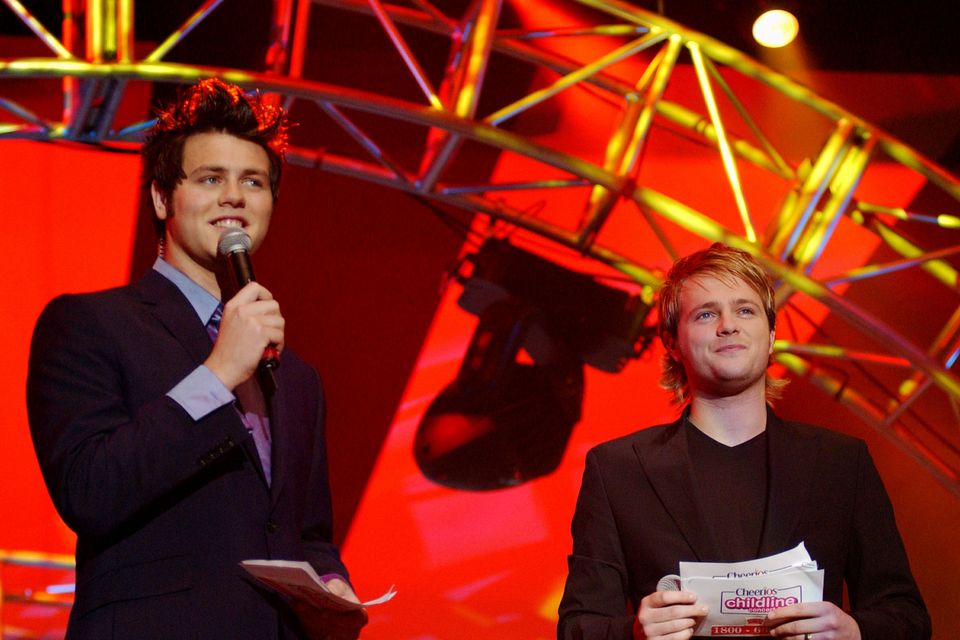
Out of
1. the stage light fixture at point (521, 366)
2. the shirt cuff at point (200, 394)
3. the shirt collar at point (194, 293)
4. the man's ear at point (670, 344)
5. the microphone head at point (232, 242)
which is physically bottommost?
the shirt cuff at point (200, 394)

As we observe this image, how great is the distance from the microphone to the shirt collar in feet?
0.28

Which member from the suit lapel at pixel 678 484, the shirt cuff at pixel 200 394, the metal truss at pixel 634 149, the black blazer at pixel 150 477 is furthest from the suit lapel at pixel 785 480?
the metal truss at pixel 634 149

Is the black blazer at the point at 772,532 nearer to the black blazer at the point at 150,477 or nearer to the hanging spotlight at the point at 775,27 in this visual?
the black blazer at the point at 150,477

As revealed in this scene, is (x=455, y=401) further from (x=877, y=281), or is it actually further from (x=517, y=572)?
(x=877, y=281)

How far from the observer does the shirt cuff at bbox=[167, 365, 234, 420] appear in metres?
1.59

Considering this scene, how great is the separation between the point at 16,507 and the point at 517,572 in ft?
7.67

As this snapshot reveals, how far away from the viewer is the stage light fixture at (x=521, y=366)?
521 cm

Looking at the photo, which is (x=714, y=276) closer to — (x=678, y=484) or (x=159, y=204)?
(x=678, y=484)

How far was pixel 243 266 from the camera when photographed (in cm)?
177

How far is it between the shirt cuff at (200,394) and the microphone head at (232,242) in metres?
0.27

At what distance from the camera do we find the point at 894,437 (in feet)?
16.0

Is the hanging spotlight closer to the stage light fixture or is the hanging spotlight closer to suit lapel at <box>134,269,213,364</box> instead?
the stage light fixture

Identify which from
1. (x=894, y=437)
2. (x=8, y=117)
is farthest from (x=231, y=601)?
(x=8, y=117)

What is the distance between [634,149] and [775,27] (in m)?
1.47
